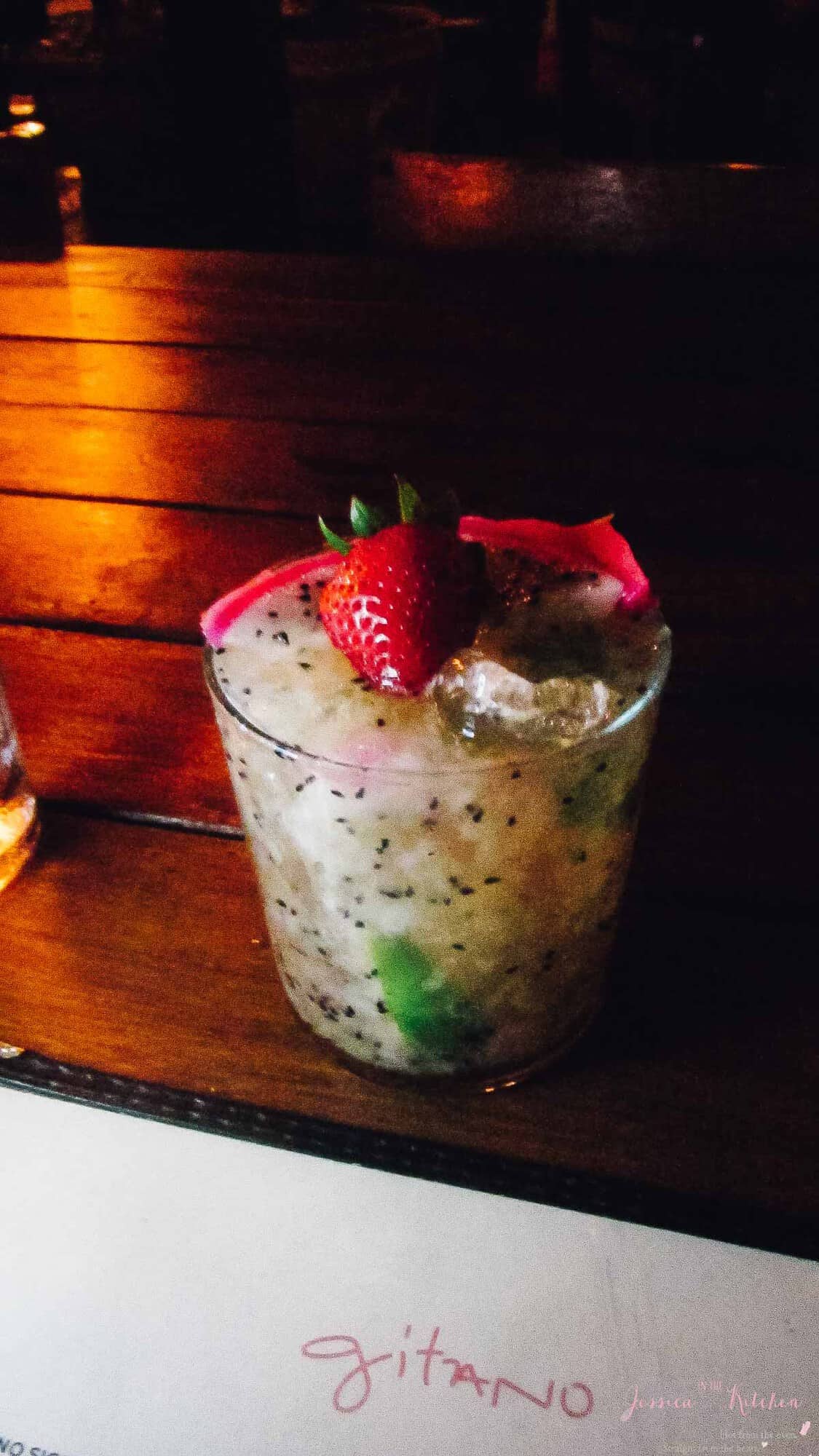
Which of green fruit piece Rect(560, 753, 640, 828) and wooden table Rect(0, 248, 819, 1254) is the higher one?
green fruit piece Rect(560, 753, 640, 828)

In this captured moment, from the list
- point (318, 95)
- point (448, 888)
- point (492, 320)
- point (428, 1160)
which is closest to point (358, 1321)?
point (428, 1160)

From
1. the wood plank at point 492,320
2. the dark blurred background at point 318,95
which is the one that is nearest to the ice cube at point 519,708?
the wood plank at point 492,320

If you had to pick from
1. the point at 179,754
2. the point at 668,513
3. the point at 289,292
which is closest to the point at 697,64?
the point at 289,292

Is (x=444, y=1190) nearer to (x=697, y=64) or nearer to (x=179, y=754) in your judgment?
(x=179, y=754)

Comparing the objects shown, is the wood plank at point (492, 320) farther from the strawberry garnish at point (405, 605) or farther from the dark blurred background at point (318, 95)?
the dark blurred background at point (318, 95)

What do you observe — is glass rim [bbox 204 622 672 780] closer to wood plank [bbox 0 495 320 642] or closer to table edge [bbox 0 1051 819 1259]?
table edge [bbox 0 1051 819 1259]

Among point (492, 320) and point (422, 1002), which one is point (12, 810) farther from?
point (492, 320)

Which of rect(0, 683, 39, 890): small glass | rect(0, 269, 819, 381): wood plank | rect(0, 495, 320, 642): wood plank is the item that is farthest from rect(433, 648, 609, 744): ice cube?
rect(0, 269, 819, 381): wood plank
